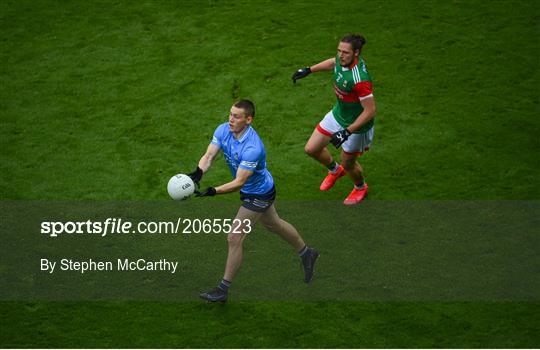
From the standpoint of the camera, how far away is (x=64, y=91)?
12266mm

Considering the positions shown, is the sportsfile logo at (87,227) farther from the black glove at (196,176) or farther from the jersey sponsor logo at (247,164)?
the jersey sponsor logo at (247,164)

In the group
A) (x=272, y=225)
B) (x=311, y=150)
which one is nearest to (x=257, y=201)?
(x=272, y=225)

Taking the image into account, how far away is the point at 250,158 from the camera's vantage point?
7746 millimetres

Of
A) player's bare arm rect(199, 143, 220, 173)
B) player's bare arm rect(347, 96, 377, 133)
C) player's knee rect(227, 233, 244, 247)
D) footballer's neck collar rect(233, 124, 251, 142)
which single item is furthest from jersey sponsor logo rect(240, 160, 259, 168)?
player's bare arm rect(347, 96, 377, 133)

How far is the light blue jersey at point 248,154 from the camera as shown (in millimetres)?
7766

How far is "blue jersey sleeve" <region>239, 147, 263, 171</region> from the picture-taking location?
774cm

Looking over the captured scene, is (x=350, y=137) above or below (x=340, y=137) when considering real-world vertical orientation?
below

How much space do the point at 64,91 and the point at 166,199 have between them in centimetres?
333

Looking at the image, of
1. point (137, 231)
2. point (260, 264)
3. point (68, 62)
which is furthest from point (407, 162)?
point (68, 62)

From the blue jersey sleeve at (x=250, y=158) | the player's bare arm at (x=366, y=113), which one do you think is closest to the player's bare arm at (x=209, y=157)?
the blue jersey sleeve at (x=250, y=158)

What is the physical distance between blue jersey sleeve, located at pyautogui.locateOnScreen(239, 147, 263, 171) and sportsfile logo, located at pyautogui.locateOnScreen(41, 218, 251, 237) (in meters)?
1.87

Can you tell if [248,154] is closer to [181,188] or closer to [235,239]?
[181,188]

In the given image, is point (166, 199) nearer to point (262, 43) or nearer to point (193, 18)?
point (262, 43)

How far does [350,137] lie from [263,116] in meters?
2.31
